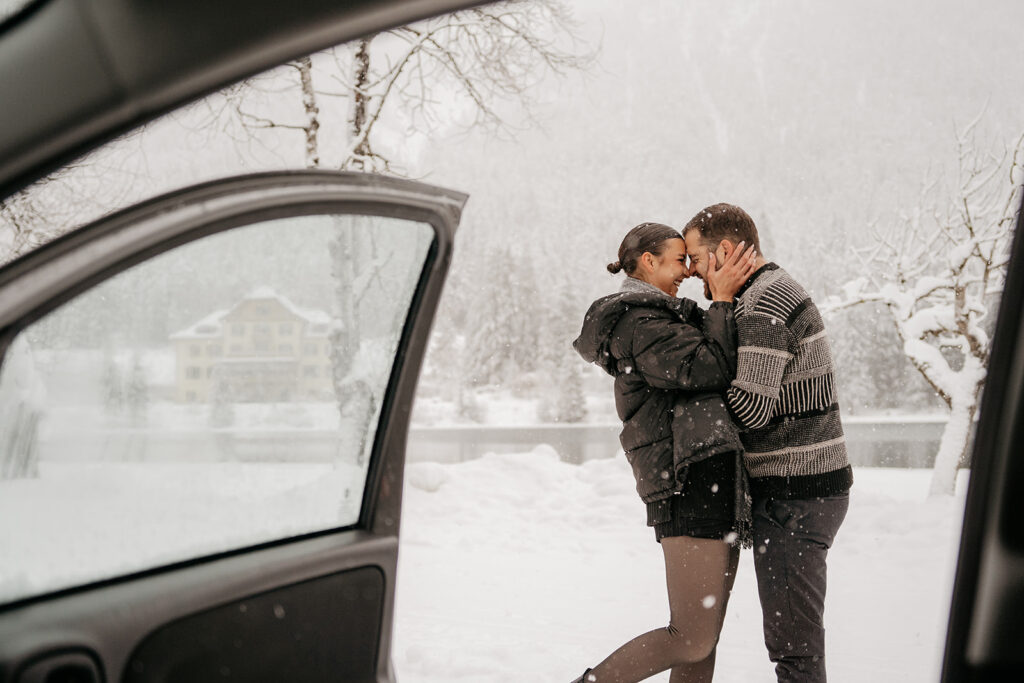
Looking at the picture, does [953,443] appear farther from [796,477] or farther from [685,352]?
[685,352]

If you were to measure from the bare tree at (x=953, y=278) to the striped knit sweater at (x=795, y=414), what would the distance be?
901 centimetres

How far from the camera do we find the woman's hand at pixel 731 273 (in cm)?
255

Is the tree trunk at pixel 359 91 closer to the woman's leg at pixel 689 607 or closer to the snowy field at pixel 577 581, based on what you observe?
the snowy field at pixel 577 581

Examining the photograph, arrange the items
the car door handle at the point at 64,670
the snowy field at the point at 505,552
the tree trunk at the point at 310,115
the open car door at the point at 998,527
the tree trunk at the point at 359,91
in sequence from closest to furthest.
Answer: the open car door at the point at 998,527
the car door handle at the point at 64,670
the snowy field at the point at 505,552
the tree trunk at the point at 310,115
the tree trunk at the point at 359,91

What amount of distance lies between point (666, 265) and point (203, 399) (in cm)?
175

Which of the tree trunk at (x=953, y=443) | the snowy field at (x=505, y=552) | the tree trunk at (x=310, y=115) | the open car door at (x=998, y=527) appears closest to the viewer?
the open car door at (x=998, y=527)

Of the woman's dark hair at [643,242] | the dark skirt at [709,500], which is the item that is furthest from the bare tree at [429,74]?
the dark skirt at [709,500]

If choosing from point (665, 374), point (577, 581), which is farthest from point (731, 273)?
point (577, 581)

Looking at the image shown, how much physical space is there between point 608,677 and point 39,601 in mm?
1913

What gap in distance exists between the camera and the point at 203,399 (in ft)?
4.89

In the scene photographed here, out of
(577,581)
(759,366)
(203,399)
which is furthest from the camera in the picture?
(577,581)

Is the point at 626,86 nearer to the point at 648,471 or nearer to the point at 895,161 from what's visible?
the point at 895,161

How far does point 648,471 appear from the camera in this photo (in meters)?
2.54

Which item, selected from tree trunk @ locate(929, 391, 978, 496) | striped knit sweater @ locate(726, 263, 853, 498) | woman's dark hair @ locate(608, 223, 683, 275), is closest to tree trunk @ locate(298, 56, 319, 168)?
woman's dark hair @ locate(608, 223, 683, 275)
